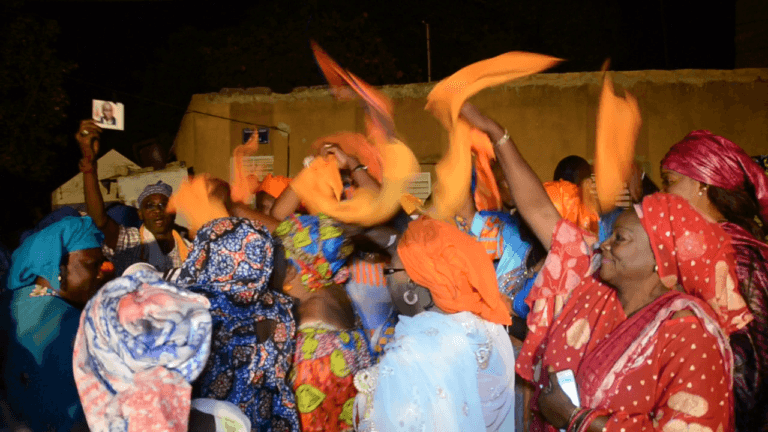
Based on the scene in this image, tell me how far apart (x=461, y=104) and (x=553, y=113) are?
9451 mm

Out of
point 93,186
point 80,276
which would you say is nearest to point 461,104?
point 80,276

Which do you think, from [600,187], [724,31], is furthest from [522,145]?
[724,31]

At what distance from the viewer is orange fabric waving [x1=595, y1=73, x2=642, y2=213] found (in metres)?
5.51

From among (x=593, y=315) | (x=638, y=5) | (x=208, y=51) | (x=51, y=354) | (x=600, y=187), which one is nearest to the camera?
(x=593, y=315)

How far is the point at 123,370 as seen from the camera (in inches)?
104

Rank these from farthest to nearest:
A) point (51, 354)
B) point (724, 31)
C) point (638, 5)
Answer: point (638, 5) → point (724, 31) → point (51, 354)

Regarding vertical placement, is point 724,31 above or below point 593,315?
above

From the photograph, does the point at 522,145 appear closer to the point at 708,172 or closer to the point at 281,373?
the point at 708,172

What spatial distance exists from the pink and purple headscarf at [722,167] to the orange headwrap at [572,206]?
0.96 m

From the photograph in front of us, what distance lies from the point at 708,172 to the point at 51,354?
3838 mm

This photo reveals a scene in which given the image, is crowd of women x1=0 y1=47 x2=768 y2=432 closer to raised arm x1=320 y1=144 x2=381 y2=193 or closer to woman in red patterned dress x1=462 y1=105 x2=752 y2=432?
woman in red patterned dress x1=462 y1=105 x2=752 y2=432

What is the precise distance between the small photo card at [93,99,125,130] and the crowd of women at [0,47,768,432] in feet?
45.0

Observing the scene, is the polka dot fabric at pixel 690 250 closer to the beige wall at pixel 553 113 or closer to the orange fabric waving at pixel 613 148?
the orange fabric waving at pixel 613 148

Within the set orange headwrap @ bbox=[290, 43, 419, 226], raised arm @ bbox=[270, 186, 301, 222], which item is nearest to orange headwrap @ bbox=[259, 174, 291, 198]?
raised arm @ bbox=[270, 186, 301, 222]
